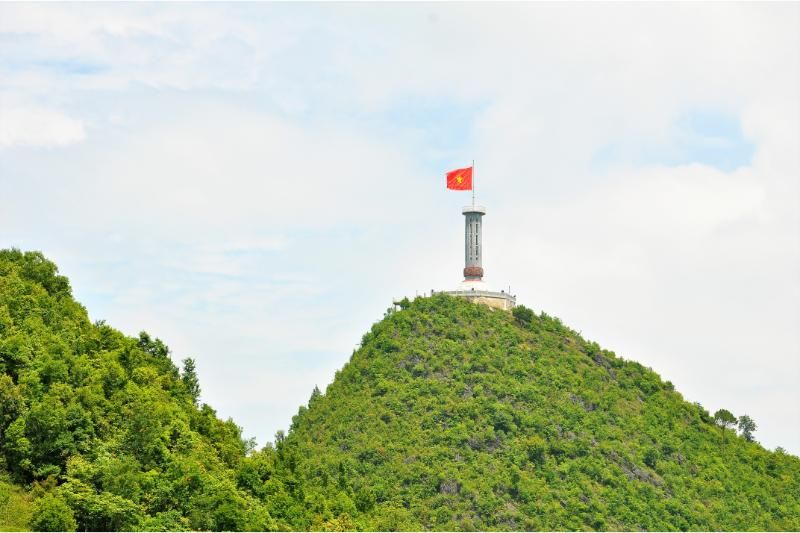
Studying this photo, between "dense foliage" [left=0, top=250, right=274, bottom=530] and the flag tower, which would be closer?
"dense foliage" [left=0, top=250, right=274, bottom=530]

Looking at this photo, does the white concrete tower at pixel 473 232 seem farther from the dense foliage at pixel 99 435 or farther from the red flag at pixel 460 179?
the dense foliage at pixel 99 435

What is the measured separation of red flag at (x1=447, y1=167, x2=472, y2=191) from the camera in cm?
13950

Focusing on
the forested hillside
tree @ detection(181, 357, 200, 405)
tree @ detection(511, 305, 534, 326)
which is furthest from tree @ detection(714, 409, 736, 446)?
tree @ detection(181, 357, 200, 405)

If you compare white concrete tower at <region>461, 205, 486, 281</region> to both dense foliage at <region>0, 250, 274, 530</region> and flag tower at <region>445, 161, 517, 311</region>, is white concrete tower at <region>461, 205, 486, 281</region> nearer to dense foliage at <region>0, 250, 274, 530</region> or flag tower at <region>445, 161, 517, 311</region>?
flag tower at <region>445, 161, 517, 311</region>

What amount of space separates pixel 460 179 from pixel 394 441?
24.3 m

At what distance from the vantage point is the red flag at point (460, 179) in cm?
13950

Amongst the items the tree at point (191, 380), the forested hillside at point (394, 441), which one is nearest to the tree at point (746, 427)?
the forested hillside at point (394, 441)

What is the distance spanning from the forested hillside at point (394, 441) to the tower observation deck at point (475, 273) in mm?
1234

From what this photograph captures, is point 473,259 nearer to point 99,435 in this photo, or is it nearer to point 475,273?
point 475,273

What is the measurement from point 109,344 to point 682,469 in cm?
6044

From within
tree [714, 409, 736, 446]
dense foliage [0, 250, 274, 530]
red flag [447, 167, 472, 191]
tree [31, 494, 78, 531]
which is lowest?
tree [31, 494, 78, 531]

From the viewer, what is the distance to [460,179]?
459ft

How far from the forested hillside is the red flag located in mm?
12479

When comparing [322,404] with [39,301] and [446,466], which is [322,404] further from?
[39,301]
